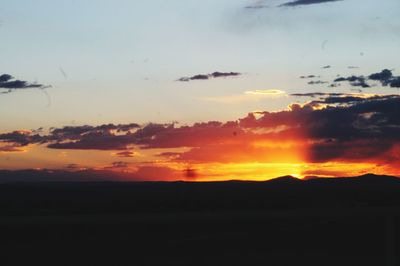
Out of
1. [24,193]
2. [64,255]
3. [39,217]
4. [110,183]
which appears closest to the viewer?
[39,217]

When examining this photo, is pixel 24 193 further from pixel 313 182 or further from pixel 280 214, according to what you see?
pixel 280 214

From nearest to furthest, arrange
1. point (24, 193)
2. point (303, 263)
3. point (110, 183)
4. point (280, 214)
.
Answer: point (280, 214) < point (303, 263) < point (24, 193) < point (110, 183)

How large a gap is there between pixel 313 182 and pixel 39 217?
490 ft

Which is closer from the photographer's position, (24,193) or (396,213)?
(396,213)

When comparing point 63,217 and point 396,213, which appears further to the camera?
point 396,213

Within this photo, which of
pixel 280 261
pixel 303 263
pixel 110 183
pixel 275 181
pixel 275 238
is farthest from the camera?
pixel 110 183

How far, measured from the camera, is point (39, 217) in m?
4.09

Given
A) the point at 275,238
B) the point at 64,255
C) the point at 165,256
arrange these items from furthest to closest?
the point at 275,238
the point at 165,256
the point at 64,255

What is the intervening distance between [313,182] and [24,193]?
6225 cm

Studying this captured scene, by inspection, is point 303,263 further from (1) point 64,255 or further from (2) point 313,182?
(2) point 313,182

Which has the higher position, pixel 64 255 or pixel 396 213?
pixel 396 213

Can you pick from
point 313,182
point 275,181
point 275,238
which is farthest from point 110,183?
point 275,238

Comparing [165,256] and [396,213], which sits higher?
[396,213]

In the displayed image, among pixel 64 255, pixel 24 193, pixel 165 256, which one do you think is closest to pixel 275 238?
pixel 165 256
